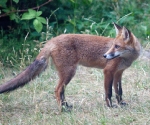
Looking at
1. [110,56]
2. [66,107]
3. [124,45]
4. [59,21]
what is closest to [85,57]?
[110,56]

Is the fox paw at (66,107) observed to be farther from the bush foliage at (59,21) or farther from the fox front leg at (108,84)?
the bush foliage at (59,21)

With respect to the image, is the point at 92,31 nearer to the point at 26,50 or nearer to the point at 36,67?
the point at 26,50

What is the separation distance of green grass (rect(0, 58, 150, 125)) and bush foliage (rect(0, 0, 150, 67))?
88 centimetres

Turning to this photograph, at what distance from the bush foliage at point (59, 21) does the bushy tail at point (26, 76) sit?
5.82 ft

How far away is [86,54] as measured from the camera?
6547mm

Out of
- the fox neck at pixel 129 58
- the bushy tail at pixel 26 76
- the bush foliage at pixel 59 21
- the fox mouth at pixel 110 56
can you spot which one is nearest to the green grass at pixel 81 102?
the bushy tail at pixel 26 76

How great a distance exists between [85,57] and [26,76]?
1.00 m

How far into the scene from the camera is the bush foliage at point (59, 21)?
337 inches

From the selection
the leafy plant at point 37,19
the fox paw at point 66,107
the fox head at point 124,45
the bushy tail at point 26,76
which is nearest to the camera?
the bushy tail at point 26,76

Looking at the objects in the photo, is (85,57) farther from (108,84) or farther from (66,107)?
(66,107)

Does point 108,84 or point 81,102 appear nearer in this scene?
point 81,102

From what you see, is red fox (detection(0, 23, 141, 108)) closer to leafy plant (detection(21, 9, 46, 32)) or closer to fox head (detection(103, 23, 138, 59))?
fox head (detection(103, 23, 138, 59))

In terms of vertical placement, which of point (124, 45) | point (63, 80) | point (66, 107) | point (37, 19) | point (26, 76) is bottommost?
point (66, 107)

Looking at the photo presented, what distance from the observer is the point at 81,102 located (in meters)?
5.93
